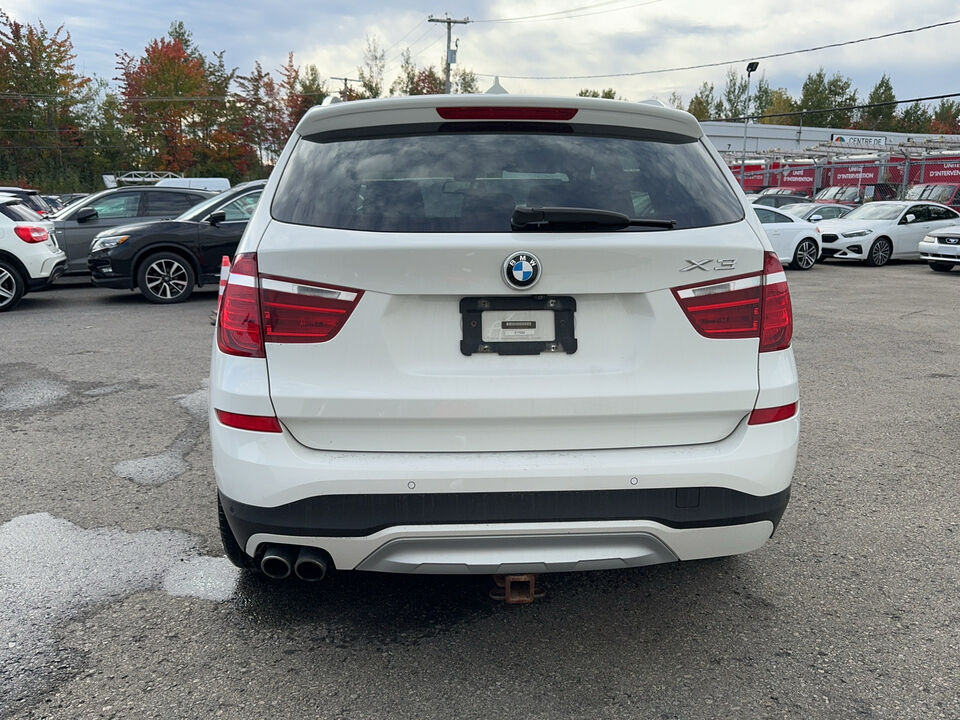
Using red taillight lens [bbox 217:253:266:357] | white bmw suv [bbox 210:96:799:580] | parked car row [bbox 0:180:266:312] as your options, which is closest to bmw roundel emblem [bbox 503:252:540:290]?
white bmw suv [bbox 210:96:799:580]

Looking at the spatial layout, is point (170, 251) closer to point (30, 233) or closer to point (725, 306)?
point (30, 233)

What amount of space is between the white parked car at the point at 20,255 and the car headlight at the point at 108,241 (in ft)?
2.03

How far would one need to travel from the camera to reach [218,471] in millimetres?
2643

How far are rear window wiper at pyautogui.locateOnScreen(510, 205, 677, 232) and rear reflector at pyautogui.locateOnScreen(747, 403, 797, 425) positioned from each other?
686 millimetres

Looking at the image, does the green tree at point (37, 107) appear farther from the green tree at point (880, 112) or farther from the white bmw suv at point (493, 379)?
the green tree at point (880, 112)

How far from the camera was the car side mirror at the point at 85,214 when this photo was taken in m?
13.0

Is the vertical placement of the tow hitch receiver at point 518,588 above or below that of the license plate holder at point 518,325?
below

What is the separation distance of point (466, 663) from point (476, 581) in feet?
2.04

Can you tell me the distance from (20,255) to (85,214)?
2.11 meters

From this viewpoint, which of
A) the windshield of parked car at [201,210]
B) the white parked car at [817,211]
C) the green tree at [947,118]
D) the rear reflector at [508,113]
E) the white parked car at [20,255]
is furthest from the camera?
the green tree at [947,118]

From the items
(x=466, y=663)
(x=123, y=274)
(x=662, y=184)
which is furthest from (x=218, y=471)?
(x=123, y=274)

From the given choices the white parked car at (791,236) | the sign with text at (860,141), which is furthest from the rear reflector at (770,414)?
the sign with text at (860,141)

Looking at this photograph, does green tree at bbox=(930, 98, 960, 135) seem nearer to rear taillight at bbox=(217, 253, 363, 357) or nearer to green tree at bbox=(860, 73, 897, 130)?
green tree at bbox=(860, 73, 897, 130)

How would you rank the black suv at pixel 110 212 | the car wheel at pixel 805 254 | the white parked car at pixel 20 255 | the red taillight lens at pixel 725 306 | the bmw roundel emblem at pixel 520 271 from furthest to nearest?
the car wheel at pixel 805 254 → the black suv at pixel 110 212 → the white parked car at pixel 20 255 → the red taillight lens at pixel 725 306 → the bmw roundel emblem at pixel 520 271
